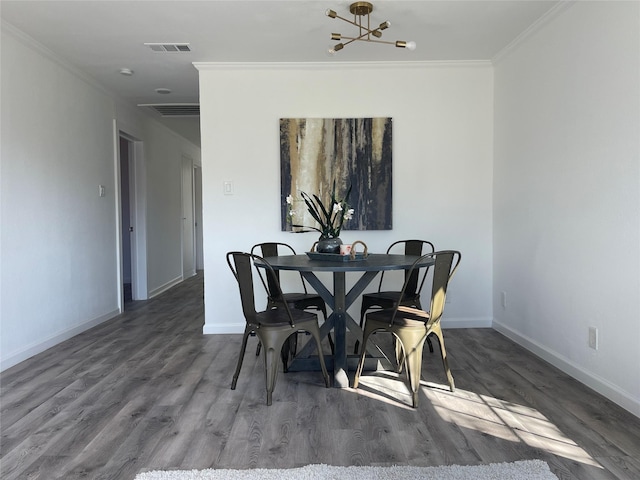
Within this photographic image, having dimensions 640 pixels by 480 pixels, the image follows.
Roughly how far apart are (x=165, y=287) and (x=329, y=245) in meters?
4.57

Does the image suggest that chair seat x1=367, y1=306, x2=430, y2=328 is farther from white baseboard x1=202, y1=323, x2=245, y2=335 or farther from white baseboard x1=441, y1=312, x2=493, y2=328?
white baseboard x1=202, y1=323, x2=245, y2=335

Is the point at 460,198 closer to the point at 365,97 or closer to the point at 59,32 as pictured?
the point at 365,97

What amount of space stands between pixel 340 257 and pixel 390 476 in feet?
4.47

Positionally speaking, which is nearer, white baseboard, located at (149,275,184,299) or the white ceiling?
the white ceiling

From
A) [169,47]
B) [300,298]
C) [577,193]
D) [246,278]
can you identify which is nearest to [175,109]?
[169,47]

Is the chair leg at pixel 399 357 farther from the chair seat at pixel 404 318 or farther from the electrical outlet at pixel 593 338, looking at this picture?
the electrical outlet at pixel 593 338

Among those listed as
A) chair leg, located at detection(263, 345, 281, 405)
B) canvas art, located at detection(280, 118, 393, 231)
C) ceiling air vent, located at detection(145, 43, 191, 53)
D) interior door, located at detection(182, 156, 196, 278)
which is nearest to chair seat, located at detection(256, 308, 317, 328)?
chair leg, located at detection(263, 345, 281, 405)

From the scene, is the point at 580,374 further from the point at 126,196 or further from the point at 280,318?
the point at 126,196

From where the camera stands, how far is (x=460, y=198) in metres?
4.05

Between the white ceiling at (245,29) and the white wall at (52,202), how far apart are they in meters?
0.31

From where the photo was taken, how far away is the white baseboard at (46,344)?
3070mm

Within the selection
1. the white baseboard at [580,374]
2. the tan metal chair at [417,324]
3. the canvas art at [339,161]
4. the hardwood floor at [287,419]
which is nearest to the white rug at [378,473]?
the hardwood floor at [287,419]

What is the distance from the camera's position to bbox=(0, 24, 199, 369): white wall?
3143 millimetres

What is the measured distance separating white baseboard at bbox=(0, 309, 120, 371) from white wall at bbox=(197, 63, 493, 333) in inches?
48.2
